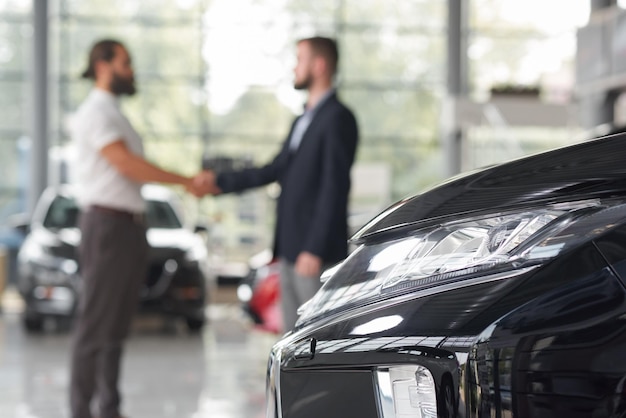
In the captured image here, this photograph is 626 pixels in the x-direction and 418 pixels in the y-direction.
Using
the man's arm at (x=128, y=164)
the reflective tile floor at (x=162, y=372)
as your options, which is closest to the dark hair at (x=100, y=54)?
the man's arm at (x=128, y=164)

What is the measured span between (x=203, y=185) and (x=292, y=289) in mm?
900

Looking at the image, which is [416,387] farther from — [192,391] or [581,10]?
[581,10]

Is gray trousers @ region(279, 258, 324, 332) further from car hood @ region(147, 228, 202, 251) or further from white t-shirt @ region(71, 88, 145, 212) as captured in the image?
car hood @ region(147, 228, 202, 251)

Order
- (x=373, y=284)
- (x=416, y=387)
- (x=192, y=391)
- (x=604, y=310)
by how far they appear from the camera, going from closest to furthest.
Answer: (x=604, y=310), (x=416, y=387), (x=373, y=284), (x=192, y=391)

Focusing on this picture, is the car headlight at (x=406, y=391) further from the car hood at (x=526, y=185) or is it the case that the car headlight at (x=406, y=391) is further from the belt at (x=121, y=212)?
the belt at (x=121, y=212)

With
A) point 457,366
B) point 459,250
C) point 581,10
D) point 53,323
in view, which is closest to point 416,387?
point 457,366

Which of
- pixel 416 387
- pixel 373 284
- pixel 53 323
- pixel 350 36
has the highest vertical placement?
pixel 350 36

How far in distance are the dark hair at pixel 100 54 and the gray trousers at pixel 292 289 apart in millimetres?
1244

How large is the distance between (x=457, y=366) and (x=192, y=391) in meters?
4.16

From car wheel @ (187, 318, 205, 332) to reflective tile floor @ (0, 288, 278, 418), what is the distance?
0.24 feet

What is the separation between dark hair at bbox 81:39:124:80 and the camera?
416 centimetres

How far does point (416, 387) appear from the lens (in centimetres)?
137

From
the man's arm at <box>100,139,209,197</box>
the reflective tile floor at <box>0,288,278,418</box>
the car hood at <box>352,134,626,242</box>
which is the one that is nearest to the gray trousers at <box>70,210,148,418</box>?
the man's arm at <box>100,139,209,197</box>

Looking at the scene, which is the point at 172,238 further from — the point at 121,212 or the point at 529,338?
the point at 529,338
